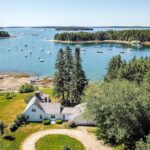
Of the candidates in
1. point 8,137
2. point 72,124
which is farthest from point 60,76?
point 8,137

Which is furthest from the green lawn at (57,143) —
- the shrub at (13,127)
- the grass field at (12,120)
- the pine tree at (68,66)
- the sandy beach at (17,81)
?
the sandy beach at (17,81)

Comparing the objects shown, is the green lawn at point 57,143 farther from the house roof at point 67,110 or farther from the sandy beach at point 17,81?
the sandy beach at point 17,81

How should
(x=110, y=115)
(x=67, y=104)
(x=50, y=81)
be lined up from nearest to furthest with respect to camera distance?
1. (x=110, y=115)
2. (x=67, y=104)
3. (x=50, y=81)

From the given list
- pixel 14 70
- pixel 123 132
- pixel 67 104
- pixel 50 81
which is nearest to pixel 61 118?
pixel 67 104

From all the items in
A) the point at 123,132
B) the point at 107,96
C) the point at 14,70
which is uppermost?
the point at 107,96

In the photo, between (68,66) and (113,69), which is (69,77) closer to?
(68,66)

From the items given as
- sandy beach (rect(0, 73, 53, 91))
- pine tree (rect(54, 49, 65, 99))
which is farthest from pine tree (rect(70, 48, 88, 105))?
sandy beach (rect(0, 73, 53, 91))

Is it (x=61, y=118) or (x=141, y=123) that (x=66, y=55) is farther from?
(x=141, y=123)
